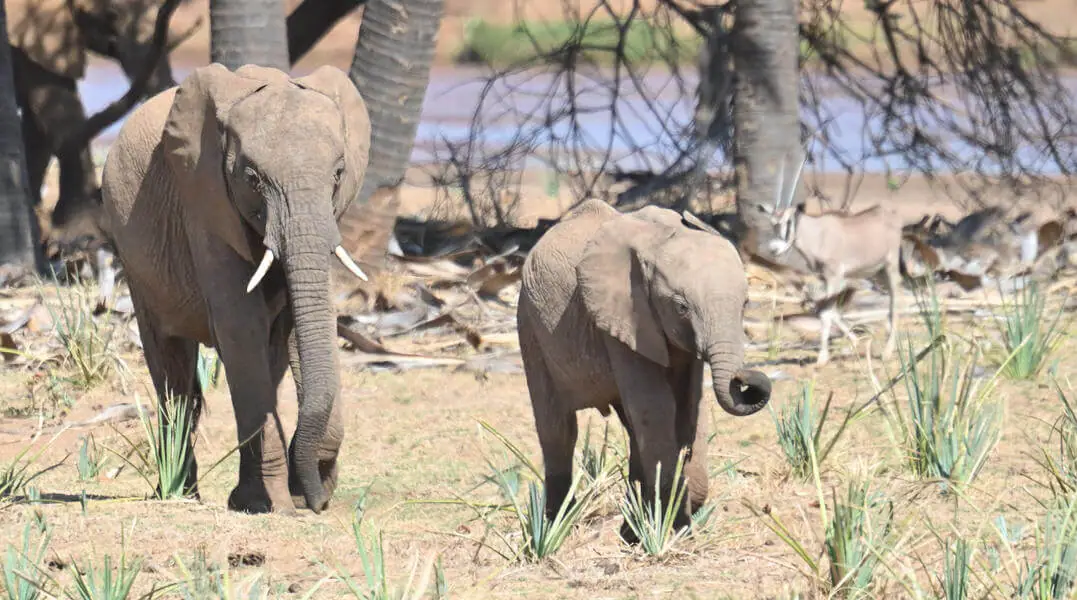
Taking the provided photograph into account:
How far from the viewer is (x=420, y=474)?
7.65m

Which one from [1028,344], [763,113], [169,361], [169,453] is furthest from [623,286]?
[763,113]

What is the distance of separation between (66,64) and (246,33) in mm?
4773

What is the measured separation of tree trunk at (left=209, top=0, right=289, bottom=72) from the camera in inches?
397

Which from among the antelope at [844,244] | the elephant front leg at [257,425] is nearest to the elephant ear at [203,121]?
the elephant front leg at [257,425]

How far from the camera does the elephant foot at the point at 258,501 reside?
634 centimetres

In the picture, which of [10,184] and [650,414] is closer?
[650,414]

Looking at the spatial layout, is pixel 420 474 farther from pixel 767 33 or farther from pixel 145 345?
pixel 767 33

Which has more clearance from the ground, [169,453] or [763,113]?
[763,113]

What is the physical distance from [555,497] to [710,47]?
22.0ft

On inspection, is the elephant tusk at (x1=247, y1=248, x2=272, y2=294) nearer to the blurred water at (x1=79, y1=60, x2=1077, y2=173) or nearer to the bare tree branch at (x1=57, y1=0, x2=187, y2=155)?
the bare tree branch at (x1=57, y1=0, x2=187, y2=155)

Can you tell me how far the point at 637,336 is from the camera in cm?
534

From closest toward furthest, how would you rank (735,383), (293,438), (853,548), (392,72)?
(853,548), (735,383), (293,438), (392,72)

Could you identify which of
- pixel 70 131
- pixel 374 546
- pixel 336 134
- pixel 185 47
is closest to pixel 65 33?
pixel 70 131

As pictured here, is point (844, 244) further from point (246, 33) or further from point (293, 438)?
point (293, 438)
